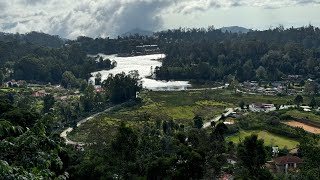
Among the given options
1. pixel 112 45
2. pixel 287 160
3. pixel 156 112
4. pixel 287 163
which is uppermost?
pixel 112 45

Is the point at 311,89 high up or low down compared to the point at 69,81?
down

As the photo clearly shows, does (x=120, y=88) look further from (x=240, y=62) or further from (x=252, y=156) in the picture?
(x=252, y=156)

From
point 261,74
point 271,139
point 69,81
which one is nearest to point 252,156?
point 271,139

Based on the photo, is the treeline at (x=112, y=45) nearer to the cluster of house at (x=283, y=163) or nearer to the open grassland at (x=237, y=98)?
the open grassland at (x=237, y=98)

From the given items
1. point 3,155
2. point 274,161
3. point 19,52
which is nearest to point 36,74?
point 19,52

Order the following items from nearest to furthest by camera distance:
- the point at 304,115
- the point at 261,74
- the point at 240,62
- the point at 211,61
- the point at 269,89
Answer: the point at 304,115 < the point at 269,89 < the point at 261,74 < the point at 240,62 < the point at 211,61

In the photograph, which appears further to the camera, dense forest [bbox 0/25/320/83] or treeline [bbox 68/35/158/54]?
treeline [bbox 68/35/158/54]

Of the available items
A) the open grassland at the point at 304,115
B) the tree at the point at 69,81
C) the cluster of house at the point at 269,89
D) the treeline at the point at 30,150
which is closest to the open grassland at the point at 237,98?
the cluster of house at the point at 269,89

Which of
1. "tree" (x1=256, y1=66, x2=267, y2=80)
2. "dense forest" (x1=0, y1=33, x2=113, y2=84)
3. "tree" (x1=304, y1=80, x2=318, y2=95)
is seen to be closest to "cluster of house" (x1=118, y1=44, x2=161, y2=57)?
"dense forest" (x1=0, y1=33, x2=113, y2=84)

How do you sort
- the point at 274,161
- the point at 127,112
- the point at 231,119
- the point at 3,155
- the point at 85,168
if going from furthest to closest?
the point at 127,112 → the point at 231,119 → the point at 274,161 → the point at 85,168 → the point at 3,155

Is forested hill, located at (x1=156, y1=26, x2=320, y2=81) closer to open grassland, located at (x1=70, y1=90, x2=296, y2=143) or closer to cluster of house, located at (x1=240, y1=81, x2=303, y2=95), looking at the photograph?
cluster of house, located at (x1=240, y1=81, x2=303, y2=95)

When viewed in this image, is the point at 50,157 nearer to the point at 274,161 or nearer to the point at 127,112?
the point at 274,161
